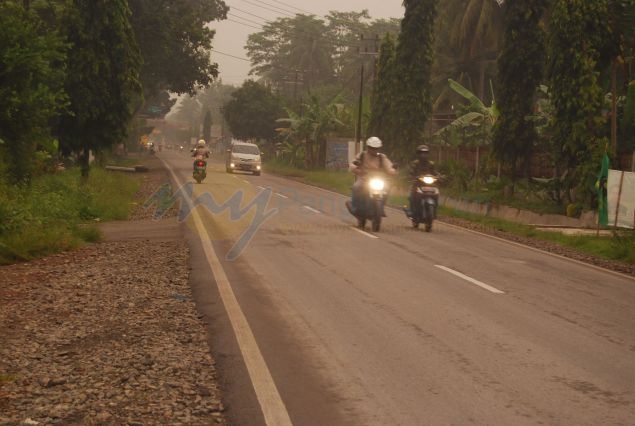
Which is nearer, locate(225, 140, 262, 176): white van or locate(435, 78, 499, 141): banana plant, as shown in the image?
locate(435, 78, 499, 141): banana plant

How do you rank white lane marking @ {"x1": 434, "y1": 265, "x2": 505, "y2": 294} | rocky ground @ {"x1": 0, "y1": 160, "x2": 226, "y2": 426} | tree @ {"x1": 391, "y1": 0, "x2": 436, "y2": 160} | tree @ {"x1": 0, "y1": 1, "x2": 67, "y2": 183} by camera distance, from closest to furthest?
rocky ground @ {"x1": 0, "y1": 160, "x2": 226, "y2": 426}
white lane marking @ {"x1": 434, "y1": 265, "x2": 505, "y2": 294}
tree @ {"x1": 0, "y1": 1, "x2": 67, "y2": 183}
tree @ {"x1": 391, "y1": 0, "x2": 436, "y2": 160}

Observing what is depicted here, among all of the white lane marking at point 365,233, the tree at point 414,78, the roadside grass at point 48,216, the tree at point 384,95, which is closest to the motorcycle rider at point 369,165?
the white lane marking at point 365,233

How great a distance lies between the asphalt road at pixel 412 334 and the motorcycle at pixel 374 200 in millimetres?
2607

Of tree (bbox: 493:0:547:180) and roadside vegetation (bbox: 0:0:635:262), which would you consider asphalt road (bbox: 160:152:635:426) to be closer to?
roadside vegetation (bbox: 0:0:635:262)

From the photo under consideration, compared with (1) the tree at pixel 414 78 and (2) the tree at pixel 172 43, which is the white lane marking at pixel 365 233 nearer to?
(1) the tree at pixel 414 78

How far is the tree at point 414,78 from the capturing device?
40.7 m

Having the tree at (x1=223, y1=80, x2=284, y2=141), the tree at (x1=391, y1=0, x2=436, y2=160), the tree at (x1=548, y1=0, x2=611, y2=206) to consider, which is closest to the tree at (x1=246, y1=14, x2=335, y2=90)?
the tree at (x1=223, y1=80, x2=284, y2=141)

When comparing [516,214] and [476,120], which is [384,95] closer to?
[476,120]

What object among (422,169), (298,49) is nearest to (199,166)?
(422,169)

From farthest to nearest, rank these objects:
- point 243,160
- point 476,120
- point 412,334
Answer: point 243,160
point 476,120
point 412,334

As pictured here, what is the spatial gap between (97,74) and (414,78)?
66.9 feet

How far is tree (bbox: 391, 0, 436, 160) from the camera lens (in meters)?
40.7

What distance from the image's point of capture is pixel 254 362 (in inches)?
256

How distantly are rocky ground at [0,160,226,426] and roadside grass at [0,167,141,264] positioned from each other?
3.65 ft
